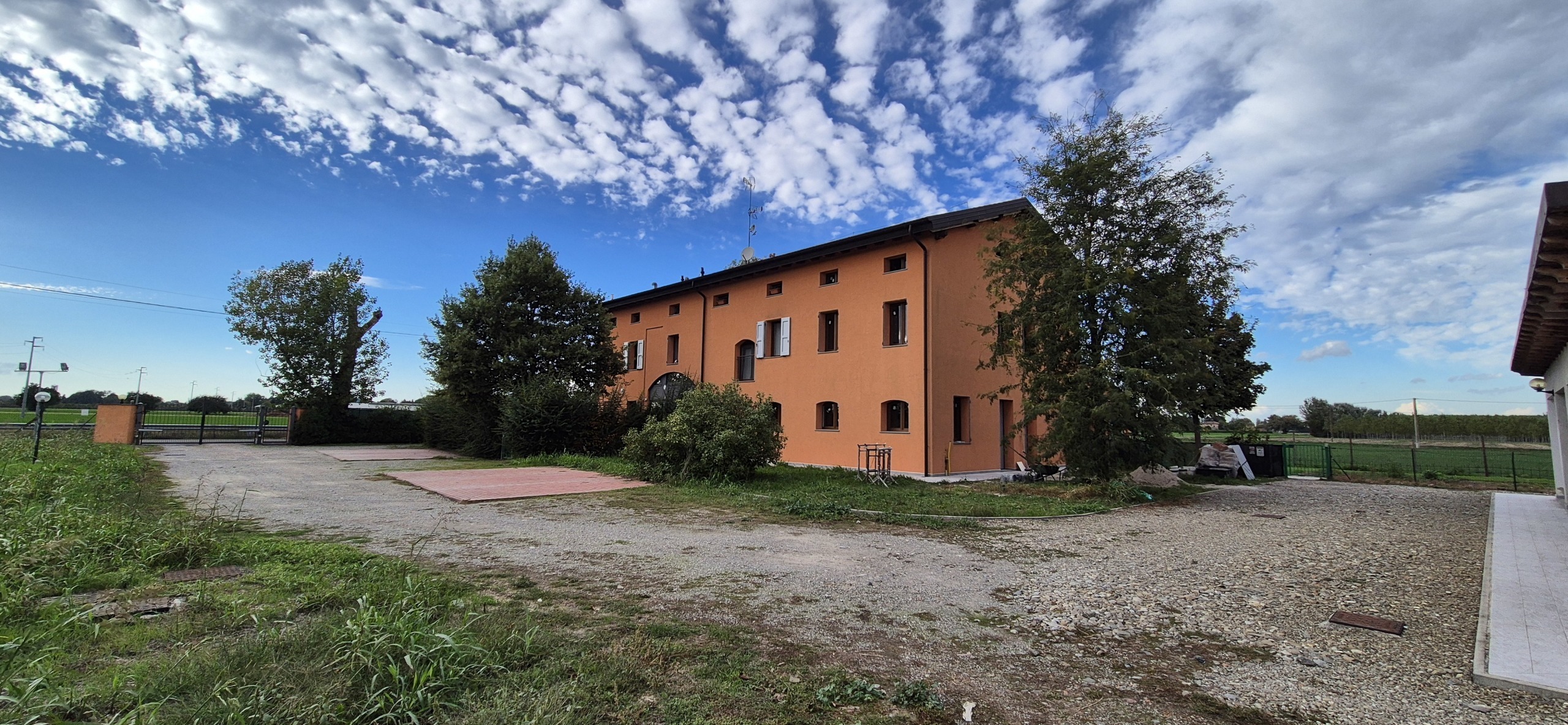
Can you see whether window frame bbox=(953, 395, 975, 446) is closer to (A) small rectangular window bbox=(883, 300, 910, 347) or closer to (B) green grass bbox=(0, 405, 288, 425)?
(A) small rectangular window bbox=(883, 300, 910, 347)

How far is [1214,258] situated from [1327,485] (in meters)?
7.85

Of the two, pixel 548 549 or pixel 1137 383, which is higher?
pixel 1137 383

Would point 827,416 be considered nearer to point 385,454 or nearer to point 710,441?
point 710,441

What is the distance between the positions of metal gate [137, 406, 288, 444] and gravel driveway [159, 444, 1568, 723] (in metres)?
20.8

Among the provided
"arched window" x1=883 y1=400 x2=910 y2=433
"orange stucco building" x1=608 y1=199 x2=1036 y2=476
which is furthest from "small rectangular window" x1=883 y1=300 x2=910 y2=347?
"arched window" x1=883 y1=400 x2=910 y2=433

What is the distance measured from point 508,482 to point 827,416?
8.59 meters

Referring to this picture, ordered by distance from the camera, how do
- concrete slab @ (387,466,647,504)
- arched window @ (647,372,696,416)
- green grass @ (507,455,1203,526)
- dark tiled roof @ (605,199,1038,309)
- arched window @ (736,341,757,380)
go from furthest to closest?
1. arched window @ (736,341,757,380)
2. arched window @ (647,372,696,416)
3. dark tiled roof @ (605,199,1038,309)
4. concrete slab @ (387,466,647,504)
5. green grass @ (507,455,1203,526)

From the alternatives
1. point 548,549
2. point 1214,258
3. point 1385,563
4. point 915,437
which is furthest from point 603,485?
point 1214,258

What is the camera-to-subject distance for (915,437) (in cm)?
1523

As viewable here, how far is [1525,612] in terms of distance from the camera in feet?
15.0

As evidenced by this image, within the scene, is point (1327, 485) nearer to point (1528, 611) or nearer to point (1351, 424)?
point (1528, 611)

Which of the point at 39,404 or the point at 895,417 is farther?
the point at 895,417

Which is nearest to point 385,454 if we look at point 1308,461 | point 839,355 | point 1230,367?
point 839,355

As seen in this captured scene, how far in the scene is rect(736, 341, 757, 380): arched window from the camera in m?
20.5
